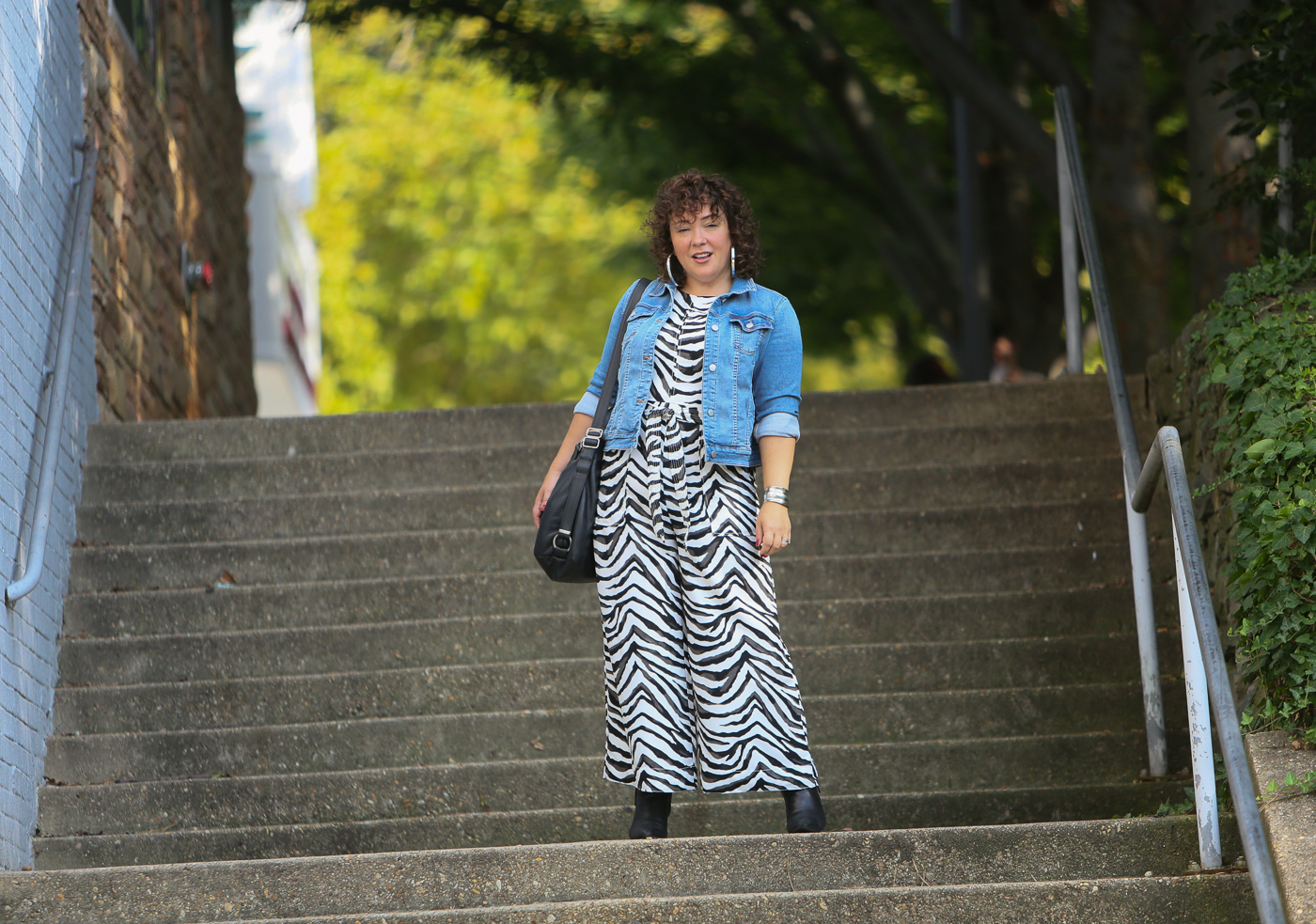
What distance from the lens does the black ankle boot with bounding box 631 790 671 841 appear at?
12.0ft

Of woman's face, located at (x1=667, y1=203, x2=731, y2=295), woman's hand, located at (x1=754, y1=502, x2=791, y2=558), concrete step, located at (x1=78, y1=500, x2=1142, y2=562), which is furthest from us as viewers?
concrete step, located at (x1=78, y1=500, x2=1142, y2=562)

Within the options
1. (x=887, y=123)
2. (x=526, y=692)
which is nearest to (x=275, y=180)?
(x=887, y=123)

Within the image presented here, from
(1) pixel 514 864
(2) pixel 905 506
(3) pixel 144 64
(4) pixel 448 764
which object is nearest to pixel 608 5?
(3) pixel 144 64

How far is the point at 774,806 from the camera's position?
4.29 m

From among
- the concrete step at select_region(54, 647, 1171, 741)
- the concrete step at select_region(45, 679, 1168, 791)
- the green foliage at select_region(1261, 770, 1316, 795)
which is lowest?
the green foliage at select_region(1261, 770, 1316, 795)

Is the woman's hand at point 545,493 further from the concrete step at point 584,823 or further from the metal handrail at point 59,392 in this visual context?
the metal handrail at point 59,392

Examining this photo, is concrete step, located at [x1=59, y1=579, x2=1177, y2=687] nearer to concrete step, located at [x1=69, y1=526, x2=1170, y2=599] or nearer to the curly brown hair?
concrete step, located at [x1=69, y1=526, x2=1170, y2=599]

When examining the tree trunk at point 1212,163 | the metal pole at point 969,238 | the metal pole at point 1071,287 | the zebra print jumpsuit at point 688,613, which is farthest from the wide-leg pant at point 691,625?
the metal pole at point 969,238

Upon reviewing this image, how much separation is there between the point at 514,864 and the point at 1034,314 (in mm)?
9597

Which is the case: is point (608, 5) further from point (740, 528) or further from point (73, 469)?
point (740, 528)

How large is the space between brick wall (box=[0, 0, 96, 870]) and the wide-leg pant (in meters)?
1.70

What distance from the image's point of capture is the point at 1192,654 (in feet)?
11.3

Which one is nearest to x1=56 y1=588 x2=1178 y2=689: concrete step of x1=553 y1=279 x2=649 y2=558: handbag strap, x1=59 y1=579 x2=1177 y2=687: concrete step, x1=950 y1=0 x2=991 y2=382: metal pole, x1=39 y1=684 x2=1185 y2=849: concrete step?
x1=59 y1=579 x2=1177 y2=687: concrete step

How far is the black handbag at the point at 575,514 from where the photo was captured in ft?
12.0
